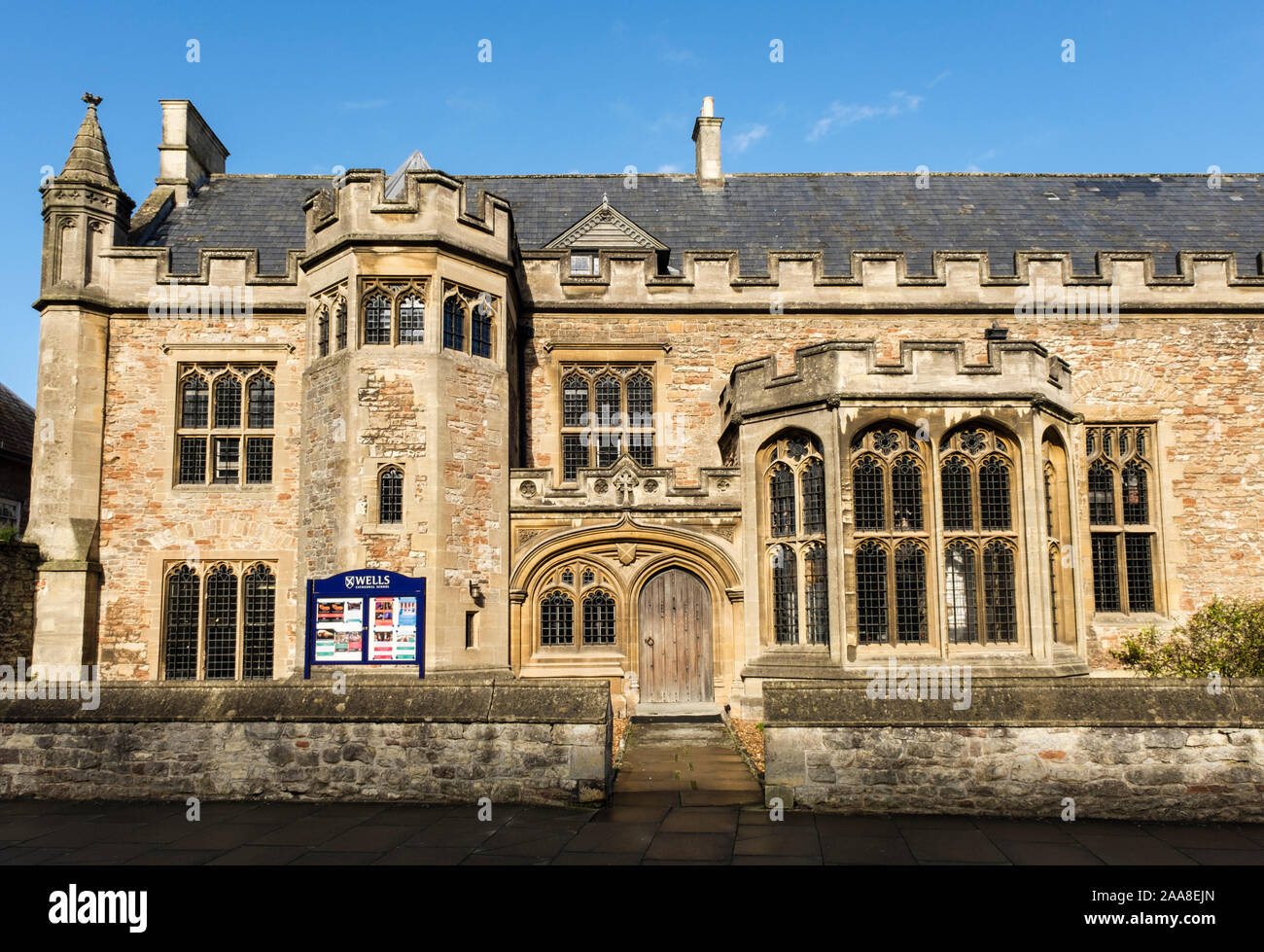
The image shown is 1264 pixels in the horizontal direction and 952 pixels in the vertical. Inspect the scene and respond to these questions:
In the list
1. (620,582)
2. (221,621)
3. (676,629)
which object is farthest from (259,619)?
(676,629)

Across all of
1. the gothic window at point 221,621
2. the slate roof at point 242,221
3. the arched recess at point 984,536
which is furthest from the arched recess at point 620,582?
the slate roof at point 242,221

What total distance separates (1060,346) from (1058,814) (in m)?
10.6

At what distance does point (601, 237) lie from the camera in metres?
17.9

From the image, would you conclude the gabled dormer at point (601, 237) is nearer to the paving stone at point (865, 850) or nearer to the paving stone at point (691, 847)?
the paving stone at point (691, 847)

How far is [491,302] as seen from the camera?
14422 millimetres

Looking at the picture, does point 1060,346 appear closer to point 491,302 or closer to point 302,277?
point 491,302

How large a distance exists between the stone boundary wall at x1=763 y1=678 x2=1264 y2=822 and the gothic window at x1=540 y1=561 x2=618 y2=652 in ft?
22.4

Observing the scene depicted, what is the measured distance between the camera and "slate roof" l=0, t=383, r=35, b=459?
20.7 metres

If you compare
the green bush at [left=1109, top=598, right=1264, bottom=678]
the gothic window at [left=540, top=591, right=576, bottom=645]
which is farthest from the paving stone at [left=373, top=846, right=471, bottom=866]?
the green bush at [left=1109, top=598, right=1264, bottom=678]

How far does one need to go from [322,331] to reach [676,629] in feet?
23.2

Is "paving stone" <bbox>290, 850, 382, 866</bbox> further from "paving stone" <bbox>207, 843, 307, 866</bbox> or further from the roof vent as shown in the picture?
the roof vent

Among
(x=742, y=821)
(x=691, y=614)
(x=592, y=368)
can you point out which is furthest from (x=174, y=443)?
(x=742, y=821)

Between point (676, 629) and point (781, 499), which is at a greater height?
point (781, 499)

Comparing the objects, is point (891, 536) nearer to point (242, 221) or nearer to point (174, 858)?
point (174, 858)
